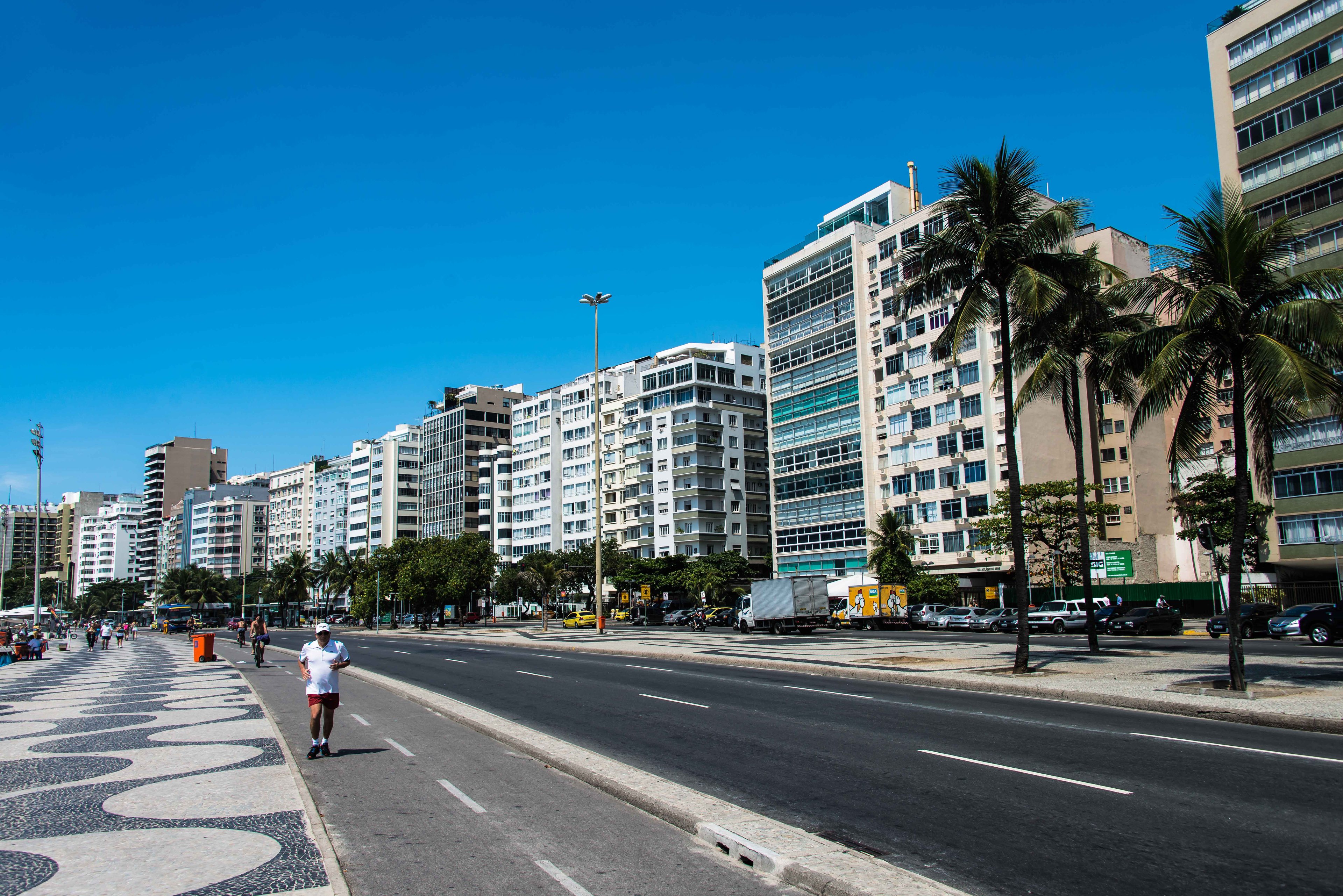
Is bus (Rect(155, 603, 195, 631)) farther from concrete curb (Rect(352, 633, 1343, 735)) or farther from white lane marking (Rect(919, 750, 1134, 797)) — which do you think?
white lane marking (Rect(919, 750, 1134, 797))

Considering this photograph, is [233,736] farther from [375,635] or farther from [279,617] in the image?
[279,617]

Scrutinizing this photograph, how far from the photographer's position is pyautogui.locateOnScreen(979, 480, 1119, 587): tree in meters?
54.6

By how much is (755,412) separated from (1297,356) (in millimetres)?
89734

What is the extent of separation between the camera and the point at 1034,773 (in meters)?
9.91

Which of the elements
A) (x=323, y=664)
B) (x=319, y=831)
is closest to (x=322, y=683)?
(x=323, y=664)

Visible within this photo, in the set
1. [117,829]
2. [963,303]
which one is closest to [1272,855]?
[117,829]

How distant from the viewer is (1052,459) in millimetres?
69625

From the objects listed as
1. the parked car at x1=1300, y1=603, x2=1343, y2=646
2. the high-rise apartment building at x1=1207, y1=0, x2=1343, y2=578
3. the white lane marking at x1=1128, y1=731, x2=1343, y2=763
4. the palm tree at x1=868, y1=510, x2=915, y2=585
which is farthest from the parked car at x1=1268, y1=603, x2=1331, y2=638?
the palm tree at x1=868, y1=510, x2=915, y2=585

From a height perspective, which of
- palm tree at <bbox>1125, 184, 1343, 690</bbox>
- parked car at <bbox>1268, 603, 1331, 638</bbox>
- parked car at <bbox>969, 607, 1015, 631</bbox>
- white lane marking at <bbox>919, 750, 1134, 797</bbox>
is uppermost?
palm tree at <bbox>1125, 184, 1343, 690</bbox>

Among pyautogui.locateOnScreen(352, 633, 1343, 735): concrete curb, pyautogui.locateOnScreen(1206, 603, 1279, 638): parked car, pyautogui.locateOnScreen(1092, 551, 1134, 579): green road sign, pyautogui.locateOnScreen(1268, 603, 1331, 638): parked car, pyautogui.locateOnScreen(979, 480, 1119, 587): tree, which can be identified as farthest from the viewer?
pyautogui.locateOnScreen(1092, 551, 1134, 579): green road sign

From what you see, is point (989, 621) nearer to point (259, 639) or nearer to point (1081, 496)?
point (1081, 496)

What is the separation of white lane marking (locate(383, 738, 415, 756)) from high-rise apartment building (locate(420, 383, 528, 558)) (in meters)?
117

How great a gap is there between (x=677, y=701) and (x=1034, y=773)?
9.15 meters

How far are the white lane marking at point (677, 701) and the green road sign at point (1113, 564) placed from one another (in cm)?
5043
